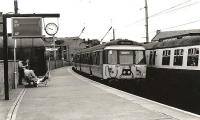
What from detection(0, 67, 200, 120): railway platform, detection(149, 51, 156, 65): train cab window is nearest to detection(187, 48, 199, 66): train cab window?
detection(0, 67, 200, 120): railway platform

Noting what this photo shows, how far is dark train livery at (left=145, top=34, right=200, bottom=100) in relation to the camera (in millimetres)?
18000

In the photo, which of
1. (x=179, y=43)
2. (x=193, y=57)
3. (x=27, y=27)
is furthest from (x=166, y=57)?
(x=27, y=27)

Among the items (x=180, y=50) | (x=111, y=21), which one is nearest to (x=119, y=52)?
(x=180, y=50)

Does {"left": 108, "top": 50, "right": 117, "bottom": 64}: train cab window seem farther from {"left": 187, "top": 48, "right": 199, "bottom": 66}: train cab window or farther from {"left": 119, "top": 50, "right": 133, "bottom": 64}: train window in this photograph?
{"left": 187, "top": 48, "right": 199, "bottom": 66}: train cab window

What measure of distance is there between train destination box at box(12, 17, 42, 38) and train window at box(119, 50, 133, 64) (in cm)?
622

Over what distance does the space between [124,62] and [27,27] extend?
6.92 meters

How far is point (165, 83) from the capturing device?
22531 mm

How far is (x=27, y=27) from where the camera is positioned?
61.7 ft

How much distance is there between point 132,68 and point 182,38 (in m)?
3.97

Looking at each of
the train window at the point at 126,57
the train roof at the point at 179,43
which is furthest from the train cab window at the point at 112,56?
the train roof at the point at 179,43

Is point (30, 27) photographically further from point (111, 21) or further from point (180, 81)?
point (111, 21)

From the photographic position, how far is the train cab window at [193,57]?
1775 centimetres

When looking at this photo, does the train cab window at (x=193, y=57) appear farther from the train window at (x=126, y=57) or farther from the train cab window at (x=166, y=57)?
the train window at (x=126, y=57)

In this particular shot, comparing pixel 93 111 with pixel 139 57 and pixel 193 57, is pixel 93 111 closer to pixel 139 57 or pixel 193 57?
pixel 193 57
